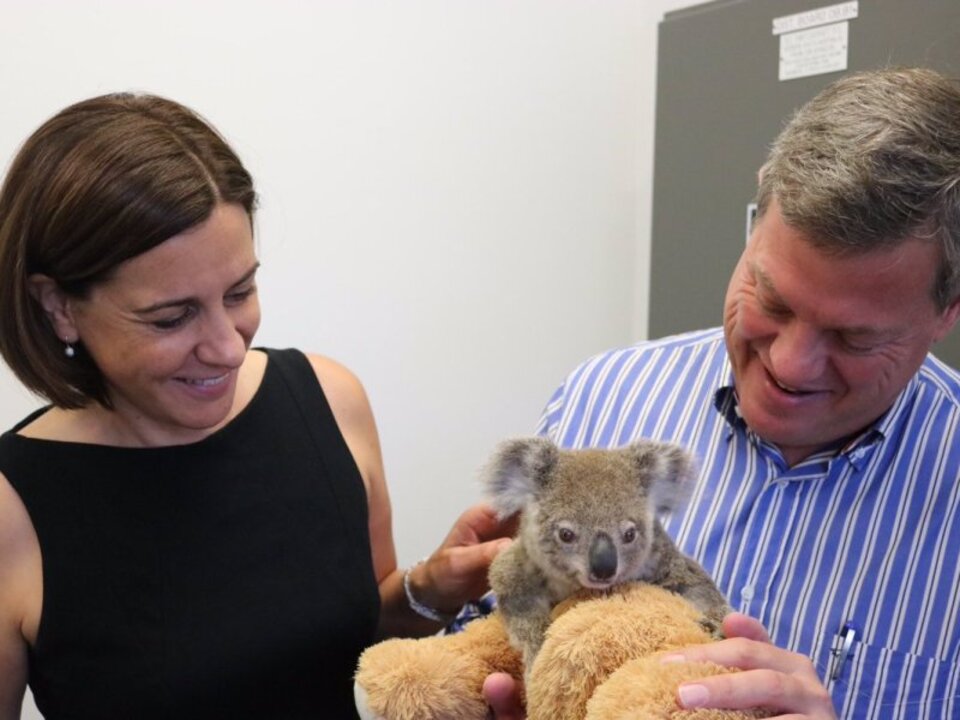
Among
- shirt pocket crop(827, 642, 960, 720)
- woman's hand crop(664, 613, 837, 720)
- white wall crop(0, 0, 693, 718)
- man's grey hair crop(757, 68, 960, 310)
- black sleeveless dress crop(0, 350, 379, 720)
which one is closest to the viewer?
woman's hand crop(664, 613, 837, 720)

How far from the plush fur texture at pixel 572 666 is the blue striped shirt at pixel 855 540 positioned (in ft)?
1.51

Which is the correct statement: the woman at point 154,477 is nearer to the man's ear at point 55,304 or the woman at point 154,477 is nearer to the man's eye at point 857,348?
the man's ear at point 55,304

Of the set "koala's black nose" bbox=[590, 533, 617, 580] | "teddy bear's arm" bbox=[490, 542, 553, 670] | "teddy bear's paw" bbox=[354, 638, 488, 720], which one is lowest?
"teddy bear's paw" bbox=[354, 638, 488, 720]

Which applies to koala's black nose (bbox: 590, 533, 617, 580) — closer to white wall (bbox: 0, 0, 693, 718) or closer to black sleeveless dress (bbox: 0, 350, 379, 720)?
black sleeveless dress (bbox: 0, 350, 379, 720)

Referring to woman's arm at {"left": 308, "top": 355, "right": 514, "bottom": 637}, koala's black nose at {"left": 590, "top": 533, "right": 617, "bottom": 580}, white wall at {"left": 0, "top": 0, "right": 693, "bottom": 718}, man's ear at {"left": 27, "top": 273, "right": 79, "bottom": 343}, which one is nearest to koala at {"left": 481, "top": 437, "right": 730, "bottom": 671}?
koala's black nose at {"left": 590, "top": 533, "right": 617, "bottom": 580}

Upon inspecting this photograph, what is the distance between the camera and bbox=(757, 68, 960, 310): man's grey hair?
135 centimetres

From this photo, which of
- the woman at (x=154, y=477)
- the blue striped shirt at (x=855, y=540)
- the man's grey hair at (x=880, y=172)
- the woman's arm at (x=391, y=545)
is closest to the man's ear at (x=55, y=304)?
the woman at (x=154, y=477)

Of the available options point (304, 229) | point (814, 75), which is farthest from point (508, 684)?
point (814, 75)

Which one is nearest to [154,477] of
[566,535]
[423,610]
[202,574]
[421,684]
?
[202,574]

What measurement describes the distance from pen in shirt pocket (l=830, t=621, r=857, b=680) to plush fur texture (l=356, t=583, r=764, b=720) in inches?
18.5

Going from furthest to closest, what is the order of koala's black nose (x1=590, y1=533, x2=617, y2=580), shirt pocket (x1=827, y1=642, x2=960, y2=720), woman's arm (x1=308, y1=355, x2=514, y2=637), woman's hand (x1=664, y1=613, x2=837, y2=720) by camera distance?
woman's arm (x1=308, y1=355, x2=514, y2=637), shirt pocket (x1=827, y1=642, x2=960, y2=720), koala's black nose (x1=590, y1=533, x2=617, y2=580), woman's hand (x1=664, y1=613, x2=837, y2=720)

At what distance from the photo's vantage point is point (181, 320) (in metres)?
1.56

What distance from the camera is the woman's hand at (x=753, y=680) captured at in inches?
36.6

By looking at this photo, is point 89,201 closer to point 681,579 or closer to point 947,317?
point 681,579
